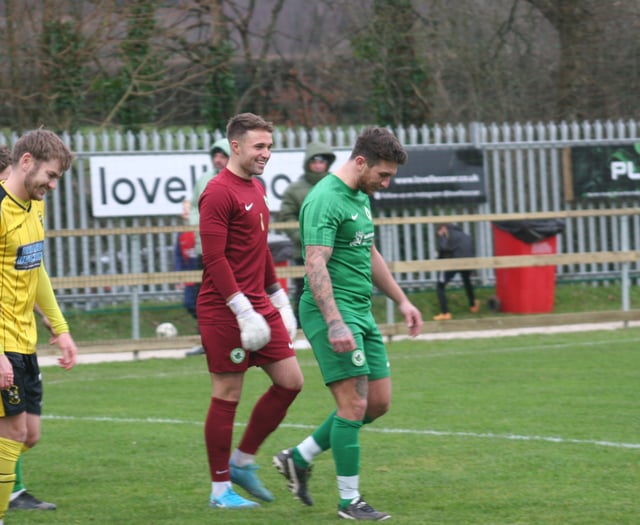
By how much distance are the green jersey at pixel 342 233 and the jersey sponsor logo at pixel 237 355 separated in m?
0.44

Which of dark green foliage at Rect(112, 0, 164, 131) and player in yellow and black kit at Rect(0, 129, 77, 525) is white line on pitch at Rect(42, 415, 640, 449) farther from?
dark green foliage at Rect(112, 0, 164, 131)

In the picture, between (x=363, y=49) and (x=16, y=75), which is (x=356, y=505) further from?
(x=363, y=49)

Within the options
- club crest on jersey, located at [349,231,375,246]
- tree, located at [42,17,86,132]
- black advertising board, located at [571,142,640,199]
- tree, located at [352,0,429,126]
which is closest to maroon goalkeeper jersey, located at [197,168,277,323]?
club crest on jersey, located at [349,231,375,246]

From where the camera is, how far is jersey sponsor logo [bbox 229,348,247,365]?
628cm

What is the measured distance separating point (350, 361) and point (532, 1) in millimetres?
18126

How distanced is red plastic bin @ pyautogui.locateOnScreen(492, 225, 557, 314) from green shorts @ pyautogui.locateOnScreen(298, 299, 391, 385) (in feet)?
33.0

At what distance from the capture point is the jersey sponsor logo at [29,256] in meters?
5.65

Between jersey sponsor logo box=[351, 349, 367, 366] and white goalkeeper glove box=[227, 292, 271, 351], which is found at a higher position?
white goalkeeper glove box=[227, 292, 271, 351]

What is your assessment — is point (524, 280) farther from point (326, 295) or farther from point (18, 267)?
point (18, 267)

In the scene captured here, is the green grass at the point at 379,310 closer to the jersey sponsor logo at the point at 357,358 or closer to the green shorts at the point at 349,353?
the green shorts at the point at 349,353

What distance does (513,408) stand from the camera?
9.38 meters

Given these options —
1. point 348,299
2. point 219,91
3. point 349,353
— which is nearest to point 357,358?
point 349,353

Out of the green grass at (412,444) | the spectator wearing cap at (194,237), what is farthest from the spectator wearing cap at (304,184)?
the green grass at (412,444)

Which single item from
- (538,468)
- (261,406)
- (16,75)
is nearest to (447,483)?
(538,468)
